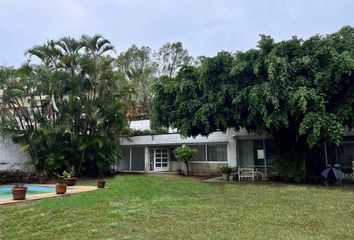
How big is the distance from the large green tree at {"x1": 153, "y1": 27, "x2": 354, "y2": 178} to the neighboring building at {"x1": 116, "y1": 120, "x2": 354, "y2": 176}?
96.7 inches

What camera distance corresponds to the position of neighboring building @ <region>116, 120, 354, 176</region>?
18.3 m

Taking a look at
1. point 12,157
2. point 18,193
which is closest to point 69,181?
point 18,193

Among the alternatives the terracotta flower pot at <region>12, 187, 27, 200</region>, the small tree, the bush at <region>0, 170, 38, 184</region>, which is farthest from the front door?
the terracotta flower pot at <region>12, 187, 27, 200</region>

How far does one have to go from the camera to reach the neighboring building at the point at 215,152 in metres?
18.3

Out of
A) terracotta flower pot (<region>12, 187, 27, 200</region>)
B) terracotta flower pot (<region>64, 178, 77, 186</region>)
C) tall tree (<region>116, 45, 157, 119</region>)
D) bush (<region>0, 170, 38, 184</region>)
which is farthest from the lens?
tall tree (<region>116, 45, 157, 119</region>)

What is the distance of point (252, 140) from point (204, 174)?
4.50 meters

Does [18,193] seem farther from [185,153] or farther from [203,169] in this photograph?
[203,169]

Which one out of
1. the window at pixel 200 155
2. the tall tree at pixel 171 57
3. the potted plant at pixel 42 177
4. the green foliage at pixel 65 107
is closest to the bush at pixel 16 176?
the potted plant at pixel 42 177

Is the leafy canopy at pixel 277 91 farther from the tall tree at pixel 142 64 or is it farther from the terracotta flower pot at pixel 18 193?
the tall tree at pixel 142 64

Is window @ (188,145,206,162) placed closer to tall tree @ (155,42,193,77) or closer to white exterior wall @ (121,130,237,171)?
white exterior wall @ (121,130,237,171)

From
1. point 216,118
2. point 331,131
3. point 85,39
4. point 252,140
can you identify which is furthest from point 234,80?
point 85,39

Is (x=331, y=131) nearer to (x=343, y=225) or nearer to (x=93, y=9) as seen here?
(x=343, y=225)

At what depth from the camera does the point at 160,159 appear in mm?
25422

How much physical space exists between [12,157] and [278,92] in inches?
709
